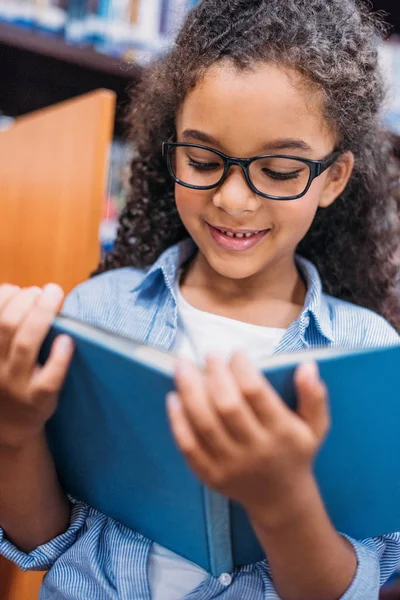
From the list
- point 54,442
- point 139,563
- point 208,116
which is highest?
point 208,116

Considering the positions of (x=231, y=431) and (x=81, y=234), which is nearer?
(x=231, y=431)

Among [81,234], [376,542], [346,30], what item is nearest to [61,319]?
[376,542]

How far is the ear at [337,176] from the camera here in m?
0.93

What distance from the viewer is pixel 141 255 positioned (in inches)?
44.0

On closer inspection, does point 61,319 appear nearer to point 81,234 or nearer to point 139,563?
point 139,563

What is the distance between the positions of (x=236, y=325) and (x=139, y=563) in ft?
1.20

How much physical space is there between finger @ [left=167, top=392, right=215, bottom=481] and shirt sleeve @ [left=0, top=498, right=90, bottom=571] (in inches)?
13.2

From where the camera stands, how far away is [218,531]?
598 mm

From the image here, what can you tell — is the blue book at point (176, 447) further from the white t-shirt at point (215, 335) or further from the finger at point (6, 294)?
the white t-shirt at point (215, 335)

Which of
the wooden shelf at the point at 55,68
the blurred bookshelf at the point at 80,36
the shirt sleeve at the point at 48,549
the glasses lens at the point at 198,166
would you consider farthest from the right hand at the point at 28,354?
the blurred bookshelf at the point at 80,36

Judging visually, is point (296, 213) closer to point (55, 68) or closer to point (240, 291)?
point (240, 291)

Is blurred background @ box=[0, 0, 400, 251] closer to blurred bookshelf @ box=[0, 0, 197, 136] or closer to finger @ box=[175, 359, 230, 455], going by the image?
blurred bookshelf @ box=[0, 0, 197, 136]

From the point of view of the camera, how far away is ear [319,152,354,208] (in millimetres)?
926

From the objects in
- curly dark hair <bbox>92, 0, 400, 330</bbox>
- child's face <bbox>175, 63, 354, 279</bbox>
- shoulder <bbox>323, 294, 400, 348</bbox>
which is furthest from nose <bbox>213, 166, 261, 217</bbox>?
shoulder <bbox>323, 294, 400, 348</bbox>
